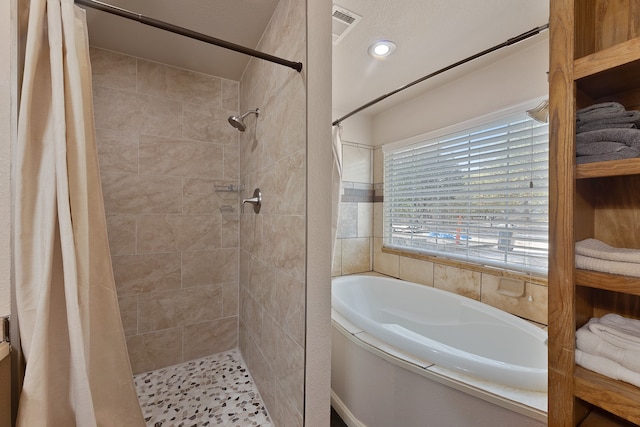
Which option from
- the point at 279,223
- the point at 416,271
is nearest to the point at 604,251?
the point at 279,223

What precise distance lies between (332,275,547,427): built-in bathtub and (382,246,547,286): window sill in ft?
0.82

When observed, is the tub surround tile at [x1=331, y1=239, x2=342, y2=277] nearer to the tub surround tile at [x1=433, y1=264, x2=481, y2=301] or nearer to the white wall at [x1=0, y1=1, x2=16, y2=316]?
the tub surround tile at [x1=433, y1=264, x2=481, y2=301]

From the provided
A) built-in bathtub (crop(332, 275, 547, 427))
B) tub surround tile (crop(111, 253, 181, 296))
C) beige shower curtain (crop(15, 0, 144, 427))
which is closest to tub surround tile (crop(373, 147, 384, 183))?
built-in bathtub (crop(332, 275, 547, 427))

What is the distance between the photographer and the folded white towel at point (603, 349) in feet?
1.74

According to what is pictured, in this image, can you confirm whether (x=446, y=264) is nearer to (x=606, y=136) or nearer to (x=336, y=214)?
(x=336, y=214)

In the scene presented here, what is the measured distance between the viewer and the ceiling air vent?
4.65ft

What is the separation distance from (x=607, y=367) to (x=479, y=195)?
1.60m

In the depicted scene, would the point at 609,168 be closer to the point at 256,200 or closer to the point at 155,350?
the point at 256,200

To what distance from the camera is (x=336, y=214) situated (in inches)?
83.1

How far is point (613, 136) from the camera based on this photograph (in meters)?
0.58

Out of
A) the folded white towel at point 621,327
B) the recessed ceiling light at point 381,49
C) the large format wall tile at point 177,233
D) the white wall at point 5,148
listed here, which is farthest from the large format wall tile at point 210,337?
the recessed ceiling light at point 381,49

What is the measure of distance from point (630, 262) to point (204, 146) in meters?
2.02

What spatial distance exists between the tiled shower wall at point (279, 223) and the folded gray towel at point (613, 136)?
0.80 meters

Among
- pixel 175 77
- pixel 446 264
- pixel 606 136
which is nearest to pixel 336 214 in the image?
pixel 446 264
